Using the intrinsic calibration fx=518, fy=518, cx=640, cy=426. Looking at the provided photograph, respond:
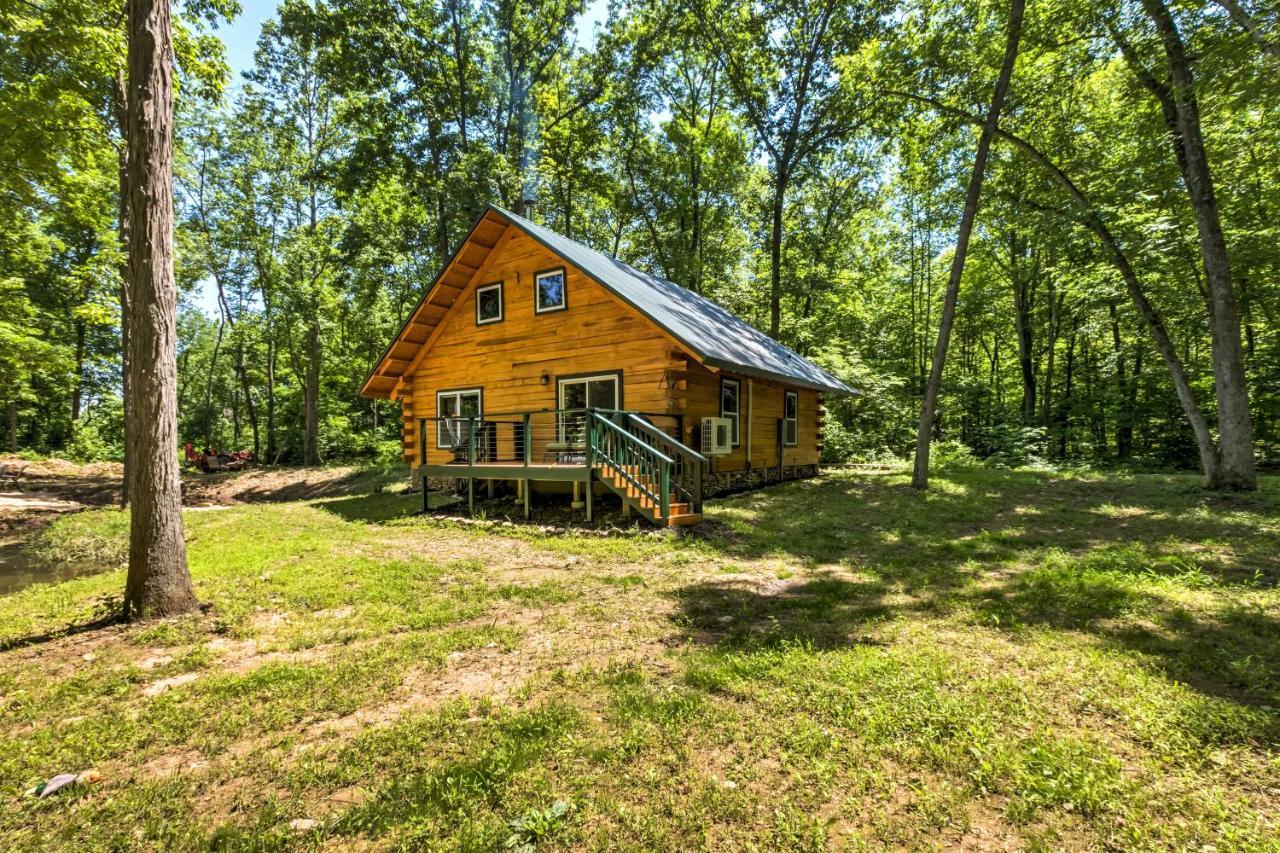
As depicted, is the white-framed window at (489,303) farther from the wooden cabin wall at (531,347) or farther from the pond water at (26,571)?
the pond water at (26,571)

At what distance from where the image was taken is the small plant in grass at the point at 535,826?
2.14 meters

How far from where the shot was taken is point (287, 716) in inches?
125

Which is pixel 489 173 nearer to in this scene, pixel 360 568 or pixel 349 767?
pixel 360 568

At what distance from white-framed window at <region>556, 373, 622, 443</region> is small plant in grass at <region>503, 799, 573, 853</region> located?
9.33 metres

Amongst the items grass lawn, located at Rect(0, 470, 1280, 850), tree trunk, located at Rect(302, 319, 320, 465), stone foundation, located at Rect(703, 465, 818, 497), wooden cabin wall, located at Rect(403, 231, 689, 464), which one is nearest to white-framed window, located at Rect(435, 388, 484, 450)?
wooden cabin wall, located at Rect(403, 231, 689, 464)

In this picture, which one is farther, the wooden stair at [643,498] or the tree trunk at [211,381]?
the tree trunk at [211,381]

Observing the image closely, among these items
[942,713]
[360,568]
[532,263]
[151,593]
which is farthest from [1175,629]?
[532,263]

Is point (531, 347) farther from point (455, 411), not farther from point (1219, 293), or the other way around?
point (1219, 293)

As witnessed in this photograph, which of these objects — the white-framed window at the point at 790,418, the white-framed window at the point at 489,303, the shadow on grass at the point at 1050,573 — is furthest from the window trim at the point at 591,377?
the white-framed window at the point at 790,418

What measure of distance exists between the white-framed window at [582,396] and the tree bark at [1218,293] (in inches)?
455

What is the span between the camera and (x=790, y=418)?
16109mm

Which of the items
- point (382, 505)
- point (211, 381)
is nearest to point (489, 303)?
point (382, 505)

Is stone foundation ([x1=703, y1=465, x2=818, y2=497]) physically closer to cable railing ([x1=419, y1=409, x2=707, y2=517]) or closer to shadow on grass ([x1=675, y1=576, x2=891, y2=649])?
cable railing ([x1=419, y1=409, x2=707, y2=517])

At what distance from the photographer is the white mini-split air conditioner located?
464 inches
